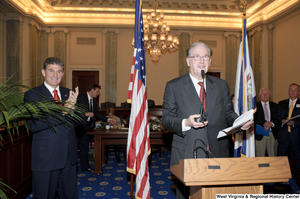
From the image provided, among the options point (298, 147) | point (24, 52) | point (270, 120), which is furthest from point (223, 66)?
point (24, 52)

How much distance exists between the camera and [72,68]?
34.3 feet

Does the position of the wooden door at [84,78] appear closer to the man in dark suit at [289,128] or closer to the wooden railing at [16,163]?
the wooden railing at [16,163]

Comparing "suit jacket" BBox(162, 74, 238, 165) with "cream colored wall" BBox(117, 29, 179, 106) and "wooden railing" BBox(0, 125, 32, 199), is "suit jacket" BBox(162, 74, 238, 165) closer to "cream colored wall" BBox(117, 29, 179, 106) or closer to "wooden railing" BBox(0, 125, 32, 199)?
"wooden railing" BBox(0, 125, 32, 199)

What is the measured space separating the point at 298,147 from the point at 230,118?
2905mm

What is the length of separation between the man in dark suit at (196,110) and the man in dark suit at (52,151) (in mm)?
951

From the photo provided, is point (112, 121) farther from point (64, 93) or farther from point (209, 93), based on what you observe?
point (209, 93)

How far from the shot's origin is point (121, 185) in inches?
157

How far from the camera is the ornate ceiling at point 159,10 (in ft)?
29.8

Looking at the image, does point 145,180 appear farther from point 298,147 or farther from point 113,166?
point 298,147

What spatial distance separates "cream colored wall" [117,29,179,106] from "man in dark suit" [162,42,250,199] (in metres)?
8.59

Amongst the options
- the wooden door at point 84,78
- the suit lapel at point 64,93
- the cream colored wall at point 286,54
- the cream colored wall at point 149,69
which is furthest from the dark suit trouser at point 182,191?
the wooden door at point 84,78

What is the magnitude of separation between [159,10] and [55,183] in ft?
30.0

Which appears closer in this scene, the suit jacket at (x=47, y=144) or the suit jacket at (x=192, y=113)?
the suit jacket at (x=192, y=113)

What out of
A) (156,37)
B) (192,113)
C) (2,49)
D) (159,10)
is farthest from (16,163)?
(159,10)
